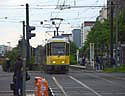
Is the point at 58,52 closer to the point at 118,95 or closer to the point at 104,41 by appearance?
the point at 118,95

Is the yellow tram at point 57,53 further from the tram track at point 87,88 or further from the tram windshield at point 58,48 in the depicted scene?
the tram track at point 87,88

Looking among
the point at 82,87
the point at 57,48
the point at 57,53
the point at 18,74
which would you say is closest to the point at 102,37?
the point at 57,48

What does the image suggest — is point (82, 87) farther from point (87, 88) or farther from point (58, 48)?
point (58, 48)

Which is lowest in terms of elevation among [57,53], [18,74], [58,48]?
[18,74]

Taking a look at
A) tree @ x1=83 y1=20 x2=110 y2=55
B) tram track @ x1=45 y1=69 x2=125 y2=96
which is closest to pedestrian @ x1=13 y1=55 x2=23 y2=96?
tram track @ x1=45 y1=69 x2=125 y2=96

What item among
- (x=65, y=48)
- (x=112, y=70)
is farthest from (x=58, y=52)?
(x=112, y=70)

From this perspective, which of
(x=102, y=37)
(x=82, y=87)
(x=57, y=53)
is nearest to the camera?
(x=82, y=87)

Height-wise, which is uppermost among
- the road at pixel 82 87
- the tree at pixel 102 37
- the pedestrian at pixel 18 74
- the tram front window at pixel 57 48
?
the tree at pixel 102 37

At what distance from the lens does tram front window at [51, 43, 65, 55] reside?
45.7m

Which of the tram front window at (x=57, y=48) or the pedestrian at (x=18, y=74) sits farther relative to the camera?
the tram front window at (x=57, y=48)

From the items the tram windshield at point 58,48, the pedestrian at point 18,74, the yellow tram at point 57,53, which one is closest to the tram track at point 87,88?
the pedestrian at point 18,74

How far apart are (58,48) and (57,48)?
0.12m

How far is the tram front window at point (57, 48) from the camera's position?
150 feet

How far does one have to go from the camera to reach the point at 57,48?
45.9m
